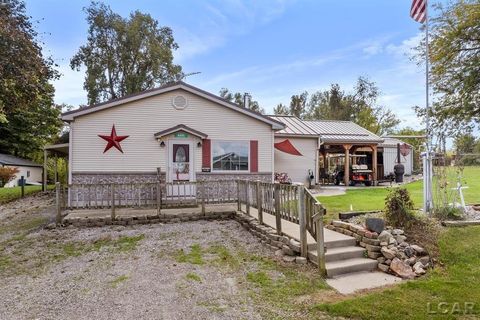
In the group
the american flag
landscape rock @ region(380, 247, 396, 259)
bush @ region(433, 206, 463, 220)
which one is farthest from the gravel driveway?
the american flag

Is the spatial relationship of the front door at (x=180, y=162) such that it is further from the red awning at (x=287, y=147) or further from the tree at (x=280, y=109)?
the tree at (x=280, y=109)

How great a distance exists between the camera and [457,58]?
10430 millimetres

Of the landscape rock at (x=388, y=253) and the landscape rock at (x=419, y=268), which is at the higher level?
the landscape rock at (x=388, y=253)

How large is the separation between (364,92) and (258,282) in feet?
118

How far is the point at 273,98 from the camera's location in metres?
47.5

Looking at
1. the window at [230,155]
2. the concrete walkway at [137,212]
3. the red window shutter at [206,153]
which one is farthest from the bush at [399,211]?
the red window shutter at [206,153]

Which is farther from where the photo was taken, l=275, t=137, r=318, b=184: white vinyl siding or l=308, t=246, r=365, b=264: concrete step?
l=275, t=137, r=318, b=184: white vinyl siding

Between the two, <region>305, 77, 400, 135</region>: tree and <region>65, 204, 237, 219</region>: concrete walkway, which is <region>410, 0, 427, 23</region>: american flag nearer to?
<region>65, 204, 237, 219</region>: concrete walkway

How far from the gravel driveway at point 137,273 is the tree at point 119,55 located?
25.0m

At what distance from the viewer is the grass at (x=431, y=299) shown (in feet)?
12.3

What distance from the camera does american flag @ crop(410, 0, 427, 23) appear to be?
8070 millimetres

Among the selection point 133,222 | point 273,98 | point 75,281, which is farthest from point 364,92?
point 75,281

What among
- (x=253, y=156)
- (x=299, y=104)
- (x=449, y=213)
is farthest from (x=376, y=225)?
(x=299, y=104)

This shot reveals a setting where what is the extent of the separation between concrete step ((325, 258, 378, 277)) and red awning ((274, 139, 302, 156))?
11031 mm
